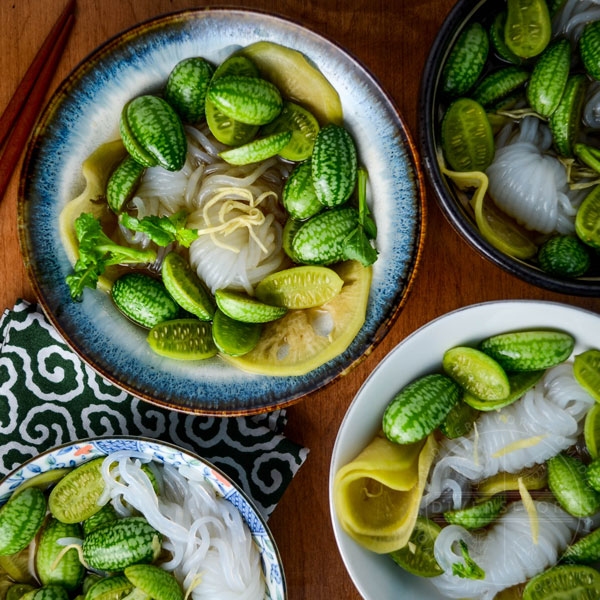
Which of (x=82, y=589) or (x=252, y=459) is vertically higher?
(x=252, y=459)

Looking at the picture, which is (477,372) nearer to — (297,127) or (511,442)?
(511,442)

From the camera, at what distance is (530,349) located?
1.02 m

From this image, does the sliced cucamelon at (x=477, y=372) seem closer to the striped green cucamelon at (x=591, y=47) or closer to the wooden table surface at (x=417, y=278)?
the wooden table surface at (x=417, y=278)

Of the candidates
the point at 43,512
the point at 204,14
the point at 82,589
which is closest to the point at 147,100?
the point at 204,14

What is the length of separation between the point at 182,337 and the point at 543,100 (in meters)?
0.65

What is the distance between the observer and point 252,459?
1.18 m

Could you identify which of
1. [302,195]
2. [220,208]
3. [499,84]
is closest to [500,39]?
[499,84]

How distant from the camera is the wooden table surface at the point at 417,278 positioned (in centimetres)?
116

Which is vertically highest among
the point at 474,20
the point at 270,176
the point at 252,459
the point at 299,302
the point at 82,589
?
the point at 474,20

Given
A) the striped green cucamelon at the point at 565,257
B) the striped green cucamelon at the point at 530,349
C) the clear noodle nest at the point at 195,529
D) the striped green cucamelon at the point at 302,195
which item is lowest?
the clear noodle nest at the point at 195,529

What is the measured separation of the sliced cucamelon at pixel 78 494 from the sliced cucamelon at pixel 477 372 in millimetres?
615

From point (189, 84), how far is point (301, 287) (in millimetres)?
345

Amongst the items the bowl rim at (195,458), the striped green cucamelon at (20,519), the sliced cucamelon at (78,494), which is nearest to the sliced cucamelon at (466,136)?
the bowl rim at (195,458)

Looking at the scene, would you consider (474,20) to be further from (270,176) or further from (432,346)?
(432,346)
